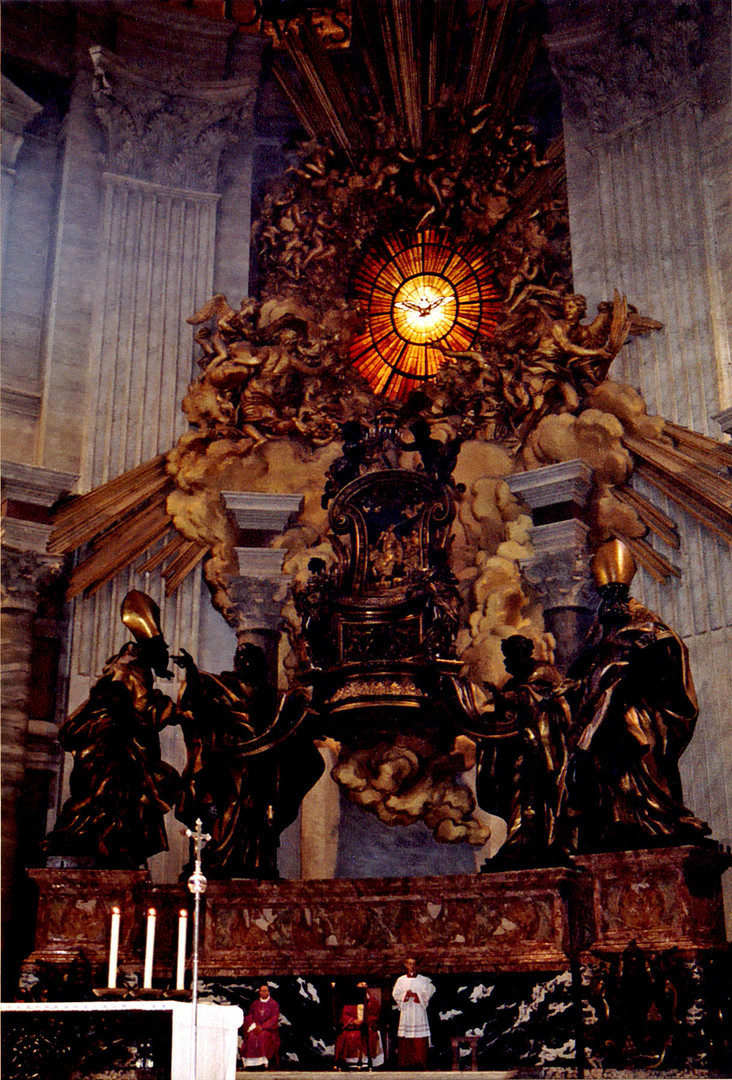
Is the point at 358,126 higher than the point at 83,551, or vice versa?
the point at 358,126

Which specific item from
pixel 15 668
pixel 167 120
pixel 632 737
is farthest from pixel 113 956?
pixel 167 120

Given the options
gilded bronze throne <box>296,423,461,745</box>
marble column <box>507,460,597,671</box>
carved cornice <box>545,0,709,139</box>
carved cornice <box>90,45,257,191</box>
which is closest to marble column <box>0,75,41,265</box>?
carved cornice <box>90,45,257,191</box>

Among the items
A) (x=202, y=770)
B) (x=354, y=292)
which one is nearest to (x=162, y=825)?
(x=202, y=770)

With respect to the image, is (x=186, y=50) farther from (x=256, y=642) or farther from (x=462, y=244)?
(x=256, y=642)

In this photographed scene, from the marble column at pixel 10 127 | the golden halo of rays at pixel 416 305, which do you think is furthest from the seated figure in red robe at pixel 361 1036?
the marble column at pixel 10 127

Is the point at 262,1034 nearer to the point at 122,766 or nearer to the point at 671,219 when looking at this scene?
the point at 122,766

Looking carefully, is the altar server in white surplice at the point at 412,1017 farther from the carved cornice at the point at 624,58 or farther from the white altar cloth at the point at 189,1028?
the carved cornice at the point at 624,58

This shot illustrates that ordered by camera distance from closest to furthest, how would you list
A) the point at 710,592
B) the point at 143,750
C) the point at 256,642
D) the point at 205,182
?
the point at 143,750
the point at 710,592
the point at 256,642
the point at 205,182
